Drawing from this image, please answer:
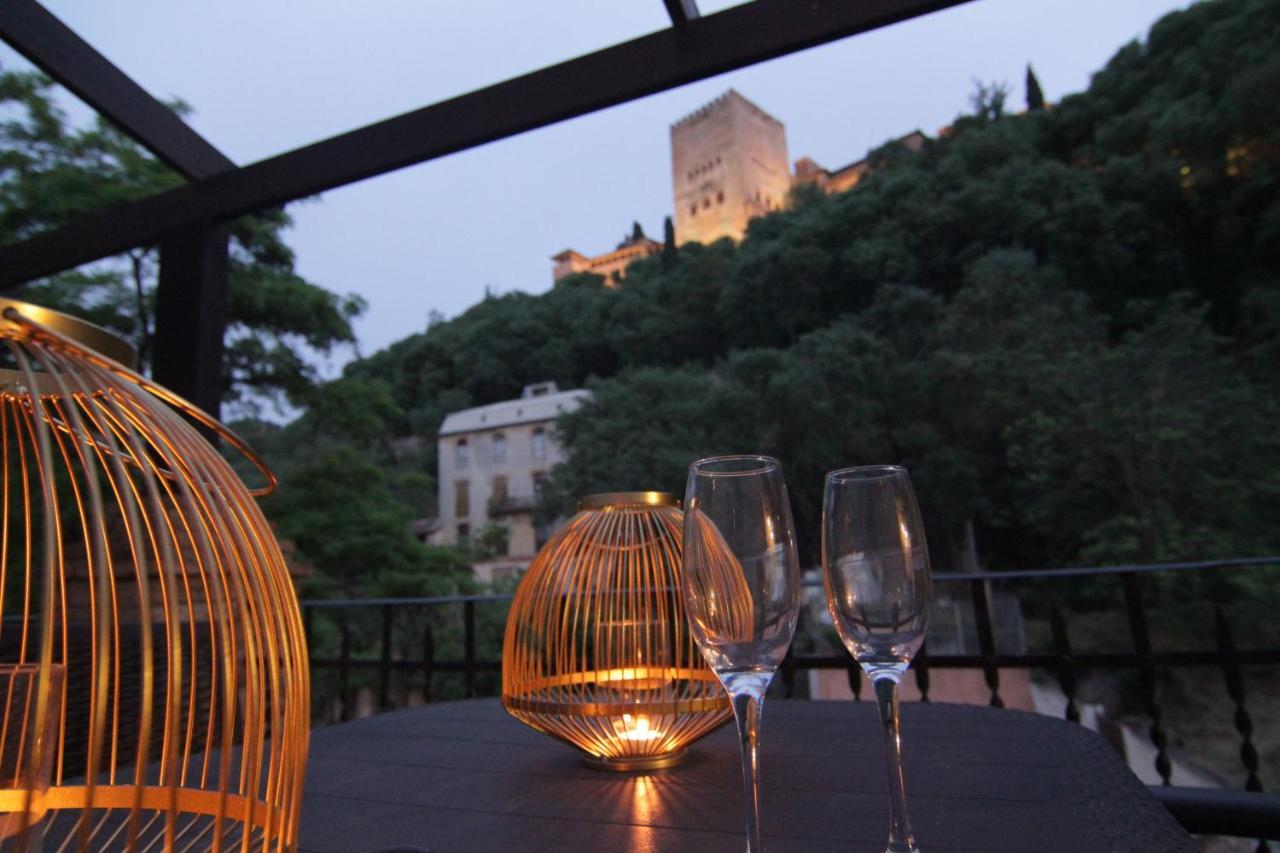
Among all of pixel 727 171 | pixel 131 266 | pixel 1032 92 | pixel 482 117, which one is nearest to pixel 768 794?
pixel 482 117

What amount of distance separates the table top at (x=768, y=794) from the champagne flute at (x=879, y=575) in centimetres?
23

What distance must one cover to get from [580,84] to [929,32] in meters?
74.7

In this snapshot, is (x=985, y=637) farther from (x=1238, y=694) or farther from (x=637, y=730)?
(x=637, y=730)

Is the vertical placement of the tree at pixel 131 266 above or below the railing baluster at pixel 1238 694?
above

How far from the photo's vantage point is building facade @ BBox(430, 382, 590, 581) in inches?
974

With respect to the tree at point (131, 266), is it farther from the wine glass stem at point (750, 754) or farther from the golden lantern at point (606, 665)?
the wine glass stem at point (750, 754)

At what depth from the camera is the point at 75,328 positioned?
0.46 metres

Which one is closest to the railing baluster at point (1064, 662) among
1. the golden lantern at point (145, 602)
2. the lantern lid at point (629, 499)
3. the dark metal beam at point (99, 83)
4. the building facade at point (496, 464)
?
the lantern lid at point (629, 499)

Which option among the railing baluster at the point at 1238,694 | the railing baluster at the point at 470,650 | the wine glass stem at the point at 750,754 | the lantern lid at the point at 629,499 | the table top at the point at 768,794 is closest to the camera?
the wine glass stem at the point at 750,754

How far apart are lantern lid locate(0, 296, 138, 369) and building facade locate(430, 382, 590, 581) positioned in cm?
2368

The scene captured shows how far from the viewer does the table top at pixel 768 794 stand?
29.0 inches

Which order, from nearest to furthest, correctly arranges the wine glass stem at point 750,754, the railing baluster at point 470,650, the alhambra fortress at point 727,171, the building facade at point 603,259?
the wine glass stem at point 750,754, the railing baluster at point 470,650, the alhambra fortress at point 727,171, the building facade at point 603,259

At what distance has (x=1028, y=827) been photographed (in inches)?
28.8

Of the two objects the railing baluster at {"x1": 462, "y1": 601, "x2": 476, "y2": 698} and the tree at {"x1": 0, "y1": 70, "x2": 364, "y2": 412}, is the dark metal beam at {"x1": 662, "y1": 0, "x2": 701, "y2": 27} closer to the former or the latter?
the railing baluster at {"x1": 462, "y1": 601, "x2": 476, "y2": 698}
